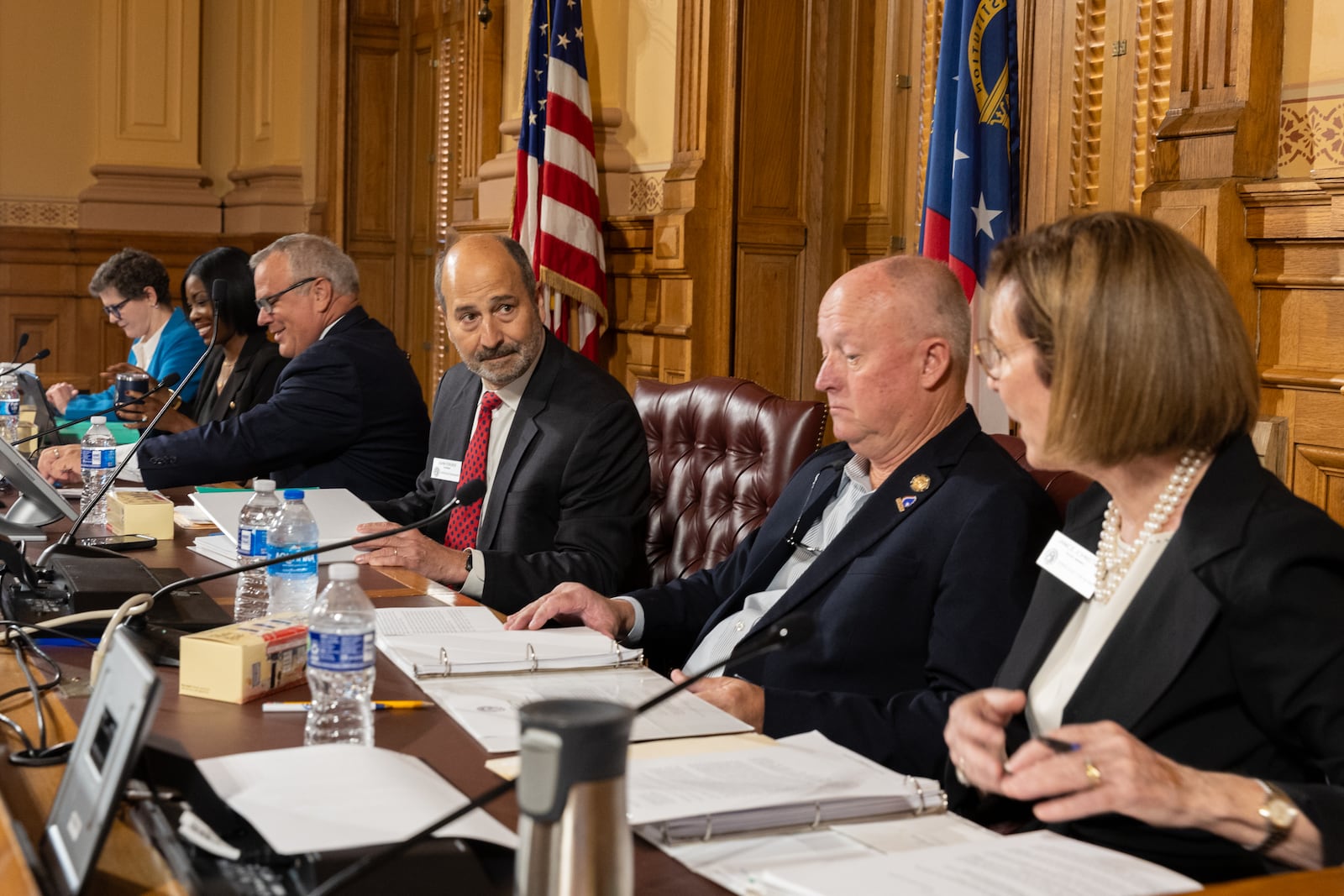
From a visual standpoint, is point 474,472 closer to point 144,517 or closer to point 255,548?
point 144,517

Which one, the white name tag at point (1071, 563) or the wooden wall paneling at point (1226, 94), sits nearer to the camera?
the white name tag at point (1071, 563)

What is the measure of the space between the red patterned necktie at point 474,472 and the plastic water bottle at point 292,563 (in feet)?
1.95

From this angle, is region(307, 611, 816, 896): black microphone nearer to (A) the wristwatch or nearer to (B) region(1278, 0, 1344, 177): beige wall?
(A) the wristwatch

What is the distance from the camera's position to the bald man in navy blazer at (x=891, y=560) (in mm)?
1871

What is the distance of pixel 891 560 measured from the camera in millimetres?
2059

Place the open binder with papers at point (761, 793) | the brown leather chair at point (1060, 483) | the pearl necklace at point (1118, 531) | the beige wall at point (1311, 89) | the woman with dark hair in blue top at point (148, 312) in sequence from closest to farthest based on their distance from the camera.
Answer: the open binder with papers at point (761, 793)
the pearl necklace at point (1118, 531)
the brown leather chair at point (1060, 483)
the beige wall at point (1311, 89)
the woman with dark hair in blue top at point (148, 312)

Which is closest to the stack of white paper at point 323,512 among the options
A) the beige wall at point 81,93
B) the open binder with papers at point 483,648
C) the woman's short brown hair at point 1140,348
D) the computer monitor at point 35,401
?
the open binder with papers at point 483,648

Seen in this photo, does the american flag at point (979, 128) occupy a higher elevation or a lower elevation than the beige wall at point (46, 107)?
lower

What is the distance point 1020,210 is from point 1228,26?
962 millimetres

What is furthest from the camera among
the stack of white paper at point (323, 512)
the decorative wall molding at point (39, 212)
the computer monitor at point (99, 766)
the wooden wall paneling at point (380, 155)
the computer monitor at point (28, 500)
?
the decorative wall molding at point (39, 212)

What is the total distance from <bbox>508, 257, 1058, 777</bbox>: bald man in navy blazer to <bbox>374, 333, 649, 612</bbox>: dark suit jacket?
52cm

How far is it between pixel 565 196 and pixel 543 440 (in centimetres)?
257

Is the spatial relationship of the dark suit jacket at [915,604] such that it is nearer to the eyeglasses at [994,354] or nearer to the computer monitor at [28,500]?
the eyeglasses at [994,354]

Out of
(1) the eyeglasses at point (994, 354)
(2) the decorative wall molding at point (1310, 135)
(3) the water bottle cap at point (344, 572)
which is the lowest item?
(3) the water bottle cap at point (344, 572)
